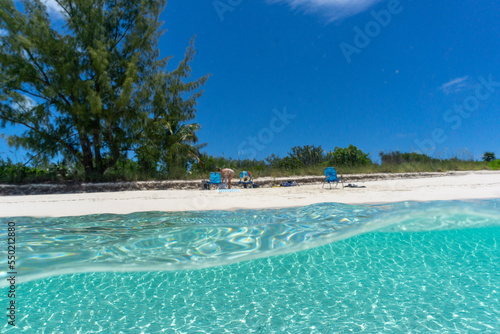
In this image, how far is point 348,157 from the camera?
18.2 m

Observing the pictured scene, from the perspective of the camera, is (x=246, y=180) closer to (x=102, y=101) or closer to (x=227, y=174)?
(x=227, y=174)

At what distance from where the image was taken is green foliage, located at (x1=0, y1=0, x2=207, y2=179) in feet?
45.4

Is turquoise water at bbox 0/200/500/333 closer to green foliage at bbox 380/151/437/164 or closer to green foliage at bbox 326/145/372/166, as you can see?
green foliage at bbox 326/145/372/166

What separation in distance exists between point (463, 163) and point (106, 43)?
74.8 ft

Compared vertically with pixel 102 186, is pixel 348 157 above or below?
above

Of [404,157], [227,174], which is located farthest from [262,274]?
[404,157]

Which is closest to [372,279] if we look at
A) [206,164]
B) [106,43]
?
[206,164]

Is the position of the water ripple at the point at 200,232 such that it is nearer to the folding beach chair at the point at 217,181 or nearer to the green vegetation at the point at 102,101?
the folding beach chair at the point at 217,181

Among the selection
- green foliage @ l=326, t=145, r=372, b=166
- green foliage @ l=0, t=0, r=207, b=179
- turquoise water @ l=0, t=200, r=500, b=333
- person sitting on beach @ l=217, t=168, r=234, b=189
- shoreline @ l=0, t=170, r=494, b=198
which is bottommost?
turquoise water @ l=0, t=200, r=500, b=333

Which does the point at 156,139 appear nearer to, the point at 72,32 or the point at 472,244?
the point at 72,32

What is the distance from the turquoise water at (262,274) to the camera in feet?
8.32

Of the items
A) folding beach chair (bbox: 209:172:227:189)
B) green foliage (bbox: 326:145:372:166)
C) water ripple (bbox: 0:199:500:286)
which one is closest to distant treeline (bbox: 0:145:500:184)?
green foliage (bbox: 326:145:372:166)

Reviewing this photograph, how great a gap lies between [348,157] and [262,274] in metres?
16.1

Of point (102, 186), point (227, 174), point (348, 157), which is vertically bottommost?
point (102, 186)
